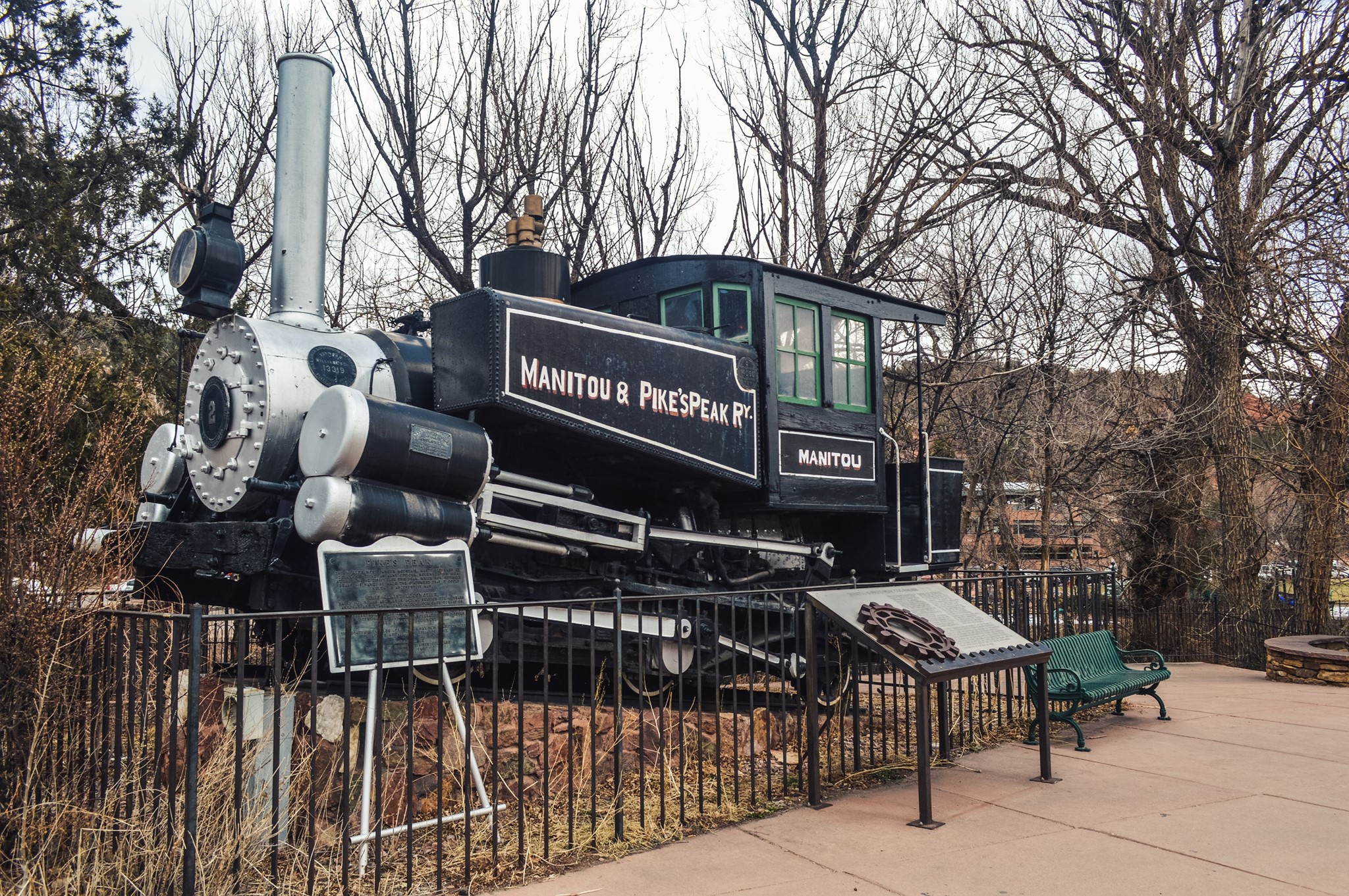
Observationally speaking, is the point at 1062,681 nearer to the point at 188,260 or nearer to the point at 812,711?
the point at 812,711

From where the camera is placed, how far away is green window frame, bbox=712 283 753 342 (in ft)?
25.6

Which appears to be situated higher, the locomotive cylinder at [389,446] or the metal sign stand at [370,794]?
the locomotive cylinder at [389,446]

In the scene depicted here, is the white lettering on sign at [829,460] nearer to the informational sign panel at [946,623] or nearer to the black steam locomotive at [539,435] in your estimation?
the black steam locomotive at [539,435]

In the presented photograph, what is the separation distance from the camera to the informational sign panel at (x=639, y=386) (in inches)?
239

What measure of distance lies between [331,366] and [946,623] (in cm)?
410

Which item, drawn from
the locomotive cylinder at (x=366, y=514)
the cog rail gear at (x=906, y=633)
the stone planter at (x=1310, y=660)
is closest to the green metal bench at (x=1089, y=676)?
the cog rail gear at (x=906, y=633)

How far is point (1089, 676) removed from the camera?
754cm

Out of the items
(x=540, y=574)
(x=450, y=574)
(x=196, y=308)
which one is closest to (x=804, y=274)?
(x=540, y=574)

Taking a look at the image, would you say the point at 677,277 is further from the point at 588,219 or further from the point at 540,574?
the point at 588,219

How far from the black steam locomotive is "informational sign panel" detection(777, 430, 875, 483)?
21 mm

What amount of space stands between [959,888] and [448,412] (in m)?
3.95

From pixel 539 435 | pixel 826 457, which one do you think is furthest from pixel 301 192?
pixel 826 457

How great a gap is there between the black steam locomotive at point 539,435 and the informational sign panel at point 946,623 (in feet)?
2.14

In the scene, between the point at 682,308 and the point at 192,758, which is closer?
the point at 192,758
